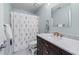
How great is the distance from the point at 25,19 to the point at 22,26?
0.43 feet

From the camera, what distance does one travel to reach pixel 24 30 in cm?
184

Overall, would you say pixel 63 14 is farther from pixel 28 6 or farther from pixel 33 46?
pixel 33 46

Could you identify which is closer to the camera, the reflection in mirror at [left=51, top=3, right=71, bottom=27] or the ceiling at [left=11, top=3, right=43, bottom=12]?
the ceiling at [left=11, top=3, right=43, bottom=12]

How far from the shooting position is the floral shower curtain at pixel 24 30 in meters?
1.80

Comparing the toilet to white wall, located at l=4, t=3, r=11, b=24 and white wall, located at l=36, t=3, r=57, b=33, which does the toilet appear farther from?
white wall, located at l=4, t=3, r=11, b=24

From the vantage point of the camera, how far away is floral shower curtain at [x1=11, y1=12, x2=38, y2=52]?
5.89 feet

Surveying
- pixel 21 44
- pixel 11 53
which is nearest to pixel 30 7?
pixel 21 44

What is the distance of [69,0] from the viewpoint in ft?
5.85

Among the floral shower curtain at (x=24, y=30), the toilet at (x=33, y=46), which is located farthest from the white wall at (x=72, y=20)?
the toilet at (x=33, y=46)

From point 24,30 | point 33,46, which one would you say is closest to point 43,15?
point 24,30

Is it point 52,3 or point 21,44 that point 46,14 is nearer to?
point 52,3

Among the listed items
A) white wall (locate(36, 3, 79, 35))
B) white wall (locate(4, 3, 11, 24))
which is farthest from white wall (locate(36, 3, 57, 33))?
white wall (locate(4, 3, 11, 24))

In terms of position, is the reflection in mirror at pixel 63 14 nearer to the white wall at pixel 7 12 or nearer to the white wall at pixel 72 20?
the white wall at pixel 72 20
